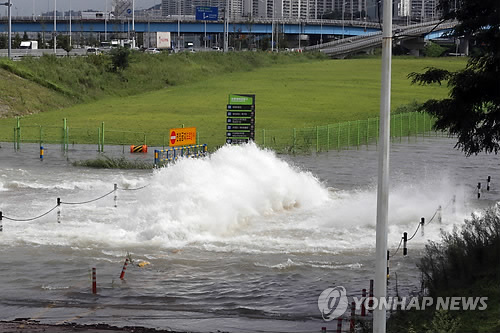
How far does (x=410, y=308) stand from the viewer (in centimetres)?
1680

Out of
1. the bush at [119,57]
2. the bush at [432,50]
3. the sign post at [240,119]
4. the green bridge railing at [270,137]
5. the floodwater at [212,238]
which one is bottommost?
the floodwater at [212,238]

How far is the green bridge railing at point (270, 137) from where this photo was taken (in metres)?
54.3

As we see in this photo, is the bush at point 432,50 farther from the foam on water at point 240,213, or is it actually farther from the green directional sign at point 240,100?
the foam on water at point 240,213

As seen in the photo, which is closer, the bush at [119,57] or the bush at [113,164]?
→ the bush at [113,164]

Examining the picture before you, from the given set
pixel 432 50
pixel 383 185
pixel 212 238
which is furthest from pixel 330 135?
pixel 432 50

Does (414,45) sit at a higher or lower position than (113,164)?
higher

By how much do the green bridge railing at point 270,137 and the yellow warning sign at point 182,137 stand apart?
6739 millimetres

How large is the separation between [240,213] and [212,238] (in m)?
3.62

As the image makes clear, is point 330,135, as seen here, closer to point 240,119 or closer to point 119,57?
point 240,119

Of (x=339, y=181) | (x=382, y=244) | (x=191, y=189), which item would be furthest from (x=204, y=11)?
(x=382, y=244)

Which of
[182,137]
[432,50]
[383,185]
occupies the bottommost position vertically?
[182,137]

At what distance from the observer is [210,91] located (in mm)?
90688

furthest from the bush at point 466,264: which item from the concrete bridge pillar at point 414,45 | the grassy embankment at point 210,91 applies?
the concrete bridge pillar at point 414,45

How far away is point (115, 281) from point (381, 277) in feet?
35.6
